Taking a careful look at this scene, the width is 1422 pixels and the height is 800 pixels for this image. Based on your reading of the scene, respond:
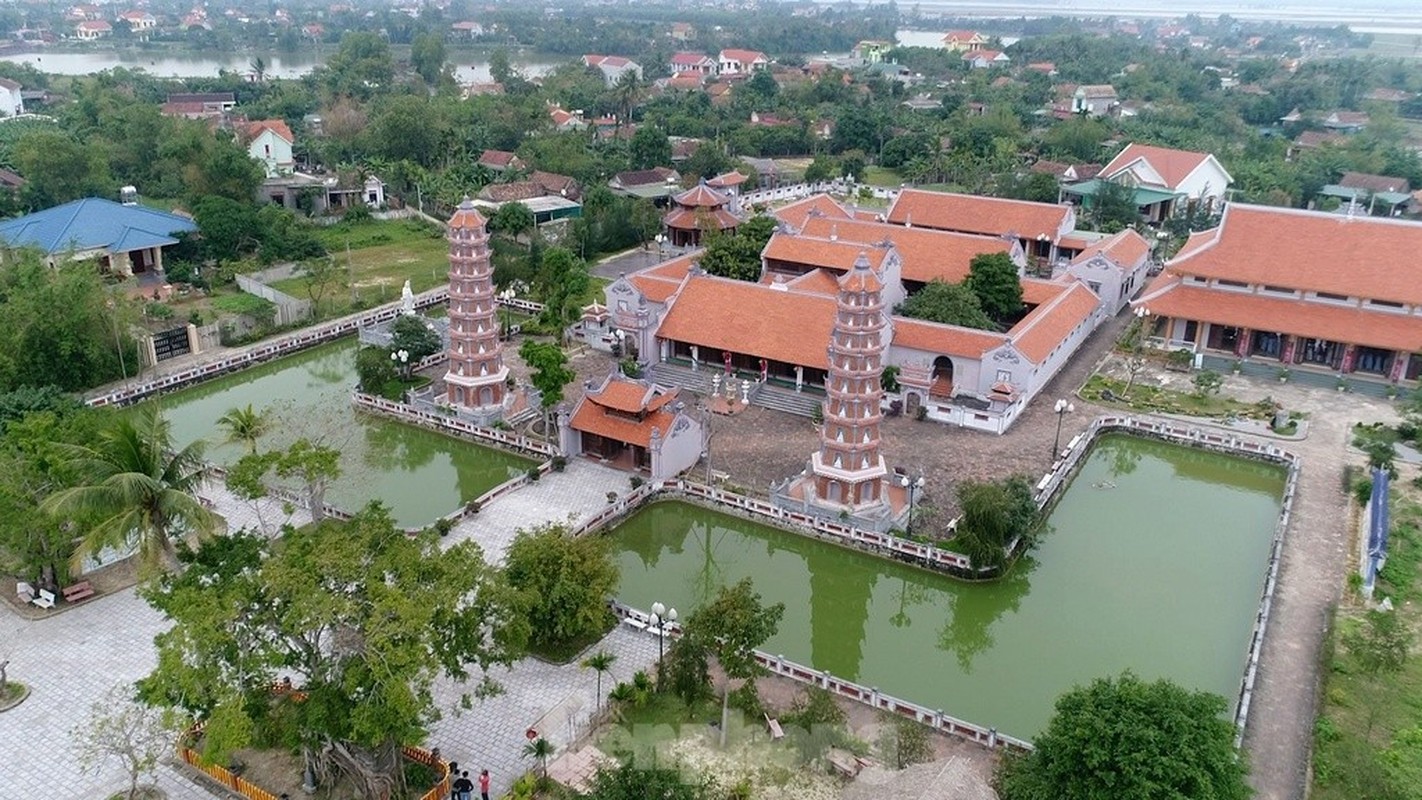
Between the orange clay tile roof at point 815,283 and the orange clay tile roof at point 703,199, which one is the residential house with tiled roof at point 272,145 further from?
the orange clay tile roof at point 815,283

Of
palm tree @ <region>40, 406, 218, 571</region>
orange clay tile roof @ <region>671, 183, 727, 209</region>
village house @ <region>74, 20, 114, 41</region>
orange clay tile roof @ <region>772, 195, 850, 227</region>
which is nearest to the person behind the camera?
palm tree @ <region>40, 406, 218, 571</region>

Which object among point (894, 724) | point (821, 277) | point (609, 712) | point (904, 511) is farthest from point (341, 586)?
point (821, 277)

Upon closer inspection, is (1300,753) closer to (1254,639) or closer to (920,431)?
(1254,639)

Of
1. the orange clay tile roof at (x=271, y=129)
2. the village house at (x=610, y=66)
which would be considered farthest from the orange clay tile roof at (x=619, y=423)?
the village house at (x=610, y=66)

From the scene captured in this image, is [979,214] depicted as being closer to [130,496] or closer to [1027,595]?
[1027,595]

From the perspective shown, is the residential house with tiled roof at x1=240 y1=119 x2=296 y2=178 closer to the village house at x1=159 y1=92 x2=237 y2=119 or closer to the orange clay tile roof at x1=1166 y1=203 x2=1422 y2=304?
the village house at x1=159 y1=92 x2=237 y2=119

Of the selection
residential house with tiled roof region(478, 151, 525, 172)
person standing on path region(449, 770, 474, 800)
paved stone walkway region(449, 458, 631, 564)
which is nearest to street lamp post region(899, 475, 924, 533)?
paved stone walkway region(449, 458, 631, 564)

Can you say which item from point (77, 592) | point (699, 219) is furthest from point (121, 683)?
point (699, 219)
